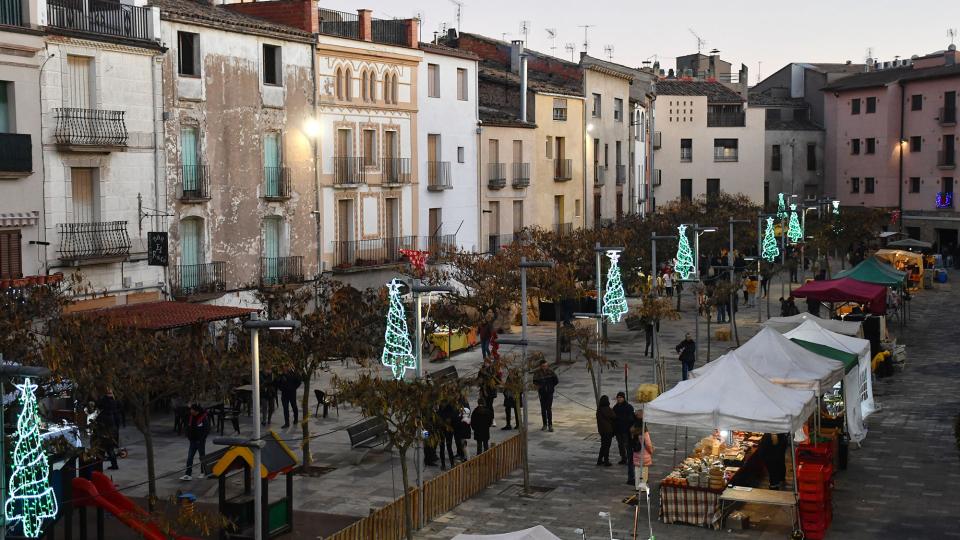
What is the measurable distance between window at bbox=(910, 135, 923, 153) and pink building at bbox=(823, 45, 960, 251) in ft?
0.04

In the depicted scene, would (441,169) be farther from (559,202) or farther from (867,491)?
(867,491)

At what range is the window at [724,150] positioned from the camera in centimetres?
9738

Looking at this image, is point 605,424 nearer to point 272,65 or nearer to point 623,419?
point 623,419

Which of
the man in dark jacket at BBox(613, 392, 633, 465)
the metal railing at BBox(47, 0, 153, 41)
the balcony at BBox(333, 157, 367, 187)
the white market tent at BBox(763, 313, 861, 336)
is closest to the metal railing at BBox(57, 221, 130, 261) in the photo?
the metal railing at BBox(47, 0, 153, 41)

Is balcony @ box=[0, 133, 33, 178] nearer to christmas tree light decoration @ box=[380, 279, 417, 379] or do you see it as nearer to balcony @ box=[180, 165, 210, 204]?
balcony @ box=[180, 165, 210, 204]

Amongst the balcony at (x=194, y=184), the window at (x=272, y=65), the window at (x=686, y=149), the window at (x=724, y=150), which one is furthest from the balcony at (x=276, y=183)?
the window at (x=724, y=150)

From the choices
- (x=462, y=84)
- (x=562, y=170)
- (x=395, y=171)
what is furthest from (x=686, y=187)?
(x=395, y=171)

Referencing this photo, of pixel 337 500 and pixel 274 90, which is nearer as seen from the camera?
pixel 337 500

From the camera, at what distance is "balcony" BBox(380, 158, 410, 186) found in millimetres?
50562

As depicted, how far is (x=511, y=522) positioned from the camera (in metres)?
23.4

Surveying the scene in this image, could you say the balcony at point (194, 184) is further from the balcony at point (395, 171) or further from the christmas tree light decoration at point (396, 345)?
the christmas tree light decoration at point (396, 345)

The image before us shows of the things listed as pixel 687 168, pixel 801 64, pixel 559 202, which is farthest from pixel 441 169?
pixel 801 64

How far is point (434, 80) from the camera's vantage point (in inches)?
2148

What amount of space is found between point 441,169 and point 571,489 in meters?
30.1
